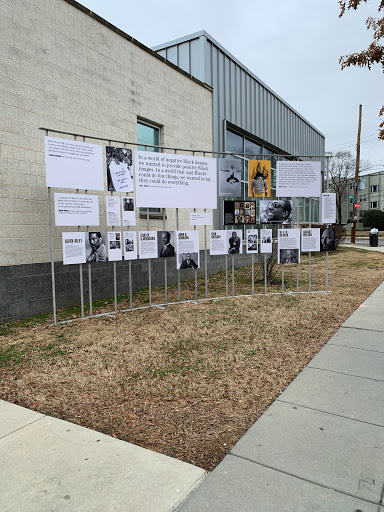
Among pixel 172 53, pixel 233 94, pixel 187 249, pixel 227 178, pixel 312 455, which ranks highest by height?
pixel 172 53

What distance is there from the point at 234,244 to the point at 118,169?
2663 millimetres

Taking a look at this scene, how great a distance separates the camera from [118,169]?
6.30 meters

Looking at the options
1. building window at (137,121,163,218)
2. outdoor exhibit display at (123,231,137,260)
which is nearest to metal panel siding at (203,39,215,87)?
Answer: building window at (137,121,163,218)

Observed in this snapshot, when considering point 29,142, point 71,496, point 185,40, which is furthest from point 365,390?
point 185,40

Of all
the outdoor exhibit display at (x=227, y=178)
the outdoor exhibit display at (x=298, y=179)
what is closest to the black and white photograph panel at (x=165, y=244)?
the outdoor exhibit display at (x=227, y=178)

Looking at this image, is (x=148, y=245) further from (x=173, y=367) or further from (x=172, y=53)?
(x=172, y=53)

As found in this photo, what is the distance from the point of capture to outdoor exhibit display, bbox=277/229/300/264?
767 cm

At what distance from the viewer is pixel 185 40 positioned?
38.3 feet

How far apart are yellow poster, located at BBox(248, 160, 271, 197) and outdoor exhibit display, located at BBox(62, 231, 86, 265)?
135 inches

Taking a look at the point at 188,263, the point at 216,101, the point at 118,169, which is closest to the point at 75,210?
the point at 118,169

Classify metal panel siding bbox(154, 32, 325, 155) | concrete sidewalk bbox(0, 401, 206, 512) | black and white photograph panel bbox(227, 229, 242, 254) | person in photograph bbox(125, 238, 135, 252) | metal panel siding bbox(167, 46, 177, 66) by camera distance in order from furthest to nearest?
metal panel siding bbox(167, 46, 177, 66) → metal panel siding bbox(154, 32, 325, 155) → black and white photograph panel bbox(227, 229, 242, 254) → person in photograph bbox(125, 238, 135, 252) → concrete sidewalk bbox(0, 401, 206, 512)

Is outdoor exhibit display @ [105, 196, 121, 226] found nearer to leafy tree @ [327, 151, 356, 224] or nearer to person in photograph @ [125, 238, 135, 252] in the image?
person in photograph @ [125, 238, 135, 252]

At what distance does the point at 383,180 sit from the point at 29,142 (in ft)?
238

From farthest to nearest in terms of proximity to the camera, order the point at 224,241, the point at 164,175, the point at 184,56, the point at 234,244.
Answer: the point at 184,56 < the point at 234,244 < the point at 224,241 < the point at 164,175
